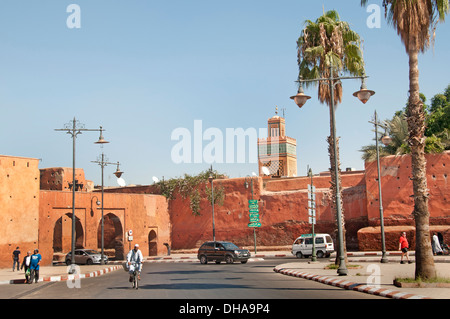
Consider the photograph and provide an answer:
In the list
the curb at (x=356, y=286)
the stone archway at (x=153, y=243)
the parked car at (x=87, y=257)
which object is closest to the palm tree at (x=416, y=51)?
the curb at (x=356, y=286)

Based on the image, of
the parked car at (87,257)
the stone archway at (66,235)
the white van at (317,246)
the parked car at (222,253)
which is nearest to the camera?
the parked car at (222,253)

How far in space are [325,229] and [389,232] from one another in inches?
313

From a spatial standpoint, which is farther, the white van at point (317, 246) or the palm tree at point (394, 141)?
the palm tree at point (394, 141)

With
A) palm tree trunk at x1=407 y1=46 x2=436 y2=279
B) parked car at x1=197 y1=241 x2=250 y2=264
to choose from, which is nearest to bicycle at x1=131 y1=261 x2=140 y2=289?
palm tree trunk at x1=407 y1=46 x2=436 y2=279

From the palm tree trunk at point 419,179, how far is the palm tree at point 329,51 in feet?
27.7

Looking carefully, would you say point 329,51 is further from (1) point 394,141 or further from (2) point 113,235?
(2) point 113,235

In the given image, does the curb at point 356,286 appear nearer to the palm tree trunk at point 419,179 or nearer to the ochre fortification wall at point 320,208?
the palm tree trunk at point 419,179

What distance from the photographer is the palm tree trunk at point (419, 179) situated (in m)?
16.0

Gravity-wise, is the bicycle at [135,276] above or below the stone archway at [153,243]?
above

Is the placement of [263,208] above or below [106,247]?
above

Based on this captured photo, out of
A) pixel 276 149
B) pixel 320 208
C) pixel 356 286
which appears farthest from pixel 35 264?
pixel 276 149
